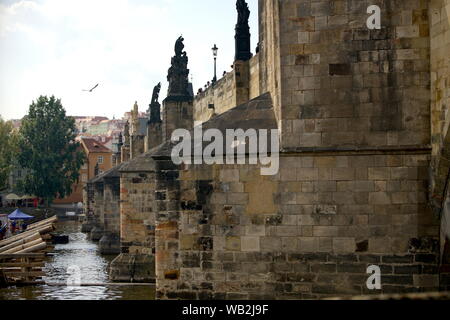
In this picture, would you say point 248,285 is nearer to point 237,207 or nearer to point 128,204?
point 237,207

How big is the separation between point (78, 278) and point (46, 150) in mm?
47501

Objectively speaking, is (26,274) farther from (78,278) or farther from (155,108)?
(155,108)

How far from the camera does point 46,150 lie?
69000 mm

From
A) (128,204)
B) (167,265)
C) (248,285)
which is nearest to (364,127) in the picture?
(248,285)

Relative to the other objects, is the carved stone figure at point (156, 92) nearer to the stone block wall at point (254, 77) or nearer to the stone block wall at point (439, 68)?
the stone block wall at point (254, 77)

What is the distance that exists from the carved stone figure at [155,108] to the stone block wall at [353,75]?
2552 cm

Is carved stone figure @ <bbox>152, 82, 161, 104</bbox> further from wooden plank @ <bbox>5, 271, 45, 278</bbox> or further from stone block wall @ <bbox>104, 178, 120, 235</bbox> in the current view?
wooden plank @ <bbox>5, 271, 45, 278</bbox>

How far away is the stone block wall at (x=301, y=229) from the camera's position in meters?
10.7

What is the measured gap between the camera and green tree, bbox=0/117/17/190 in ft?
189

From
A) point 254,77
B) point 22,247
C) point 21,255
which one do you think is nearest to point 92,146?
point 22,247

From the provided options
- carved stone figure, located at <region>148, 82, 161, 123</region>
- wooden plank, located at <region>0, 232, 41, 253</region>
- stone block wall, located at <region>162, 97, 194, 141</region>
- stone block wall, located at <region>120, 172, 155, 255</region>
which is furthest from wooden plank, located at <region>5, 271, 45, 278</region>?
carved stone figure, located at <region>148, 82, 161, 123</region>

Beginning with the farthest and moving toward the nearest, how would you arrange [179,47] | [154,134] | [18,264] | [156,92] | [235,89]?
[156,92]
[154,134]
[179,47]
[18,264]
[235,89]
